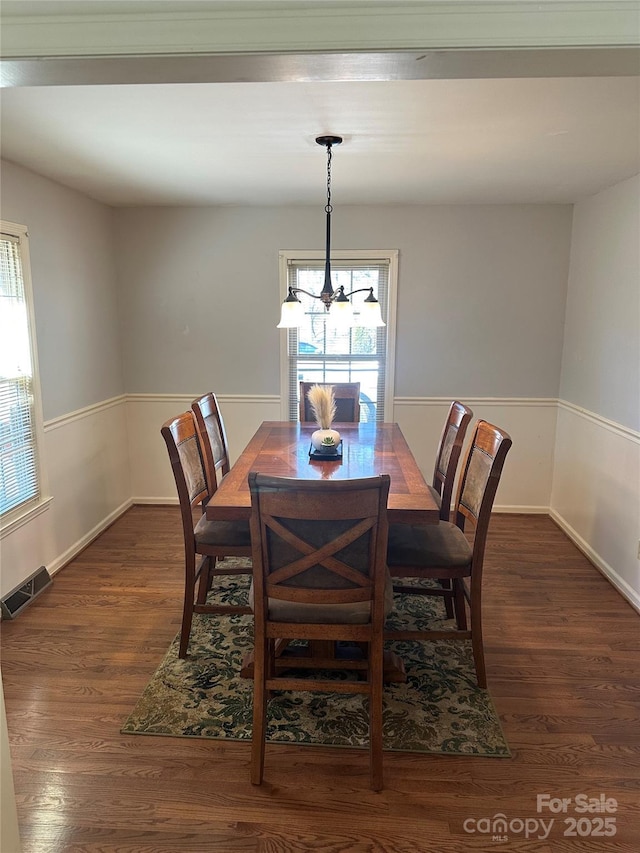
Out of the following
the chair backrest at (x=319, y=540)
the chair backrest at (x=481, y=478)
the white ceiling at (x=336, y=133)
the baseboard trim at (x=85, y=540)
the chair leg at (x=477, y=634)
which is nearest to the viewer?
the chair backrest at (x=319, y=540)

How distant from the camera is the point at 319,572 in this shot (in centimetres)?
171

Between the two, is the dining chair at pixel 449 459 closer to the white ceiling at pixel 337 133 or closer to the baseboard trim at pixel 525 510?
the white ceiling at pixel 337 133

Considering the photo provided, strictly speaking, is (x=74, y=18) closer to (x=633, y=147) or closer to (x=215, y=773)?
(x=215, y=773)

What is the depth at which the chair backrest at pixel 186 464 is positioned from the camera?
226 centimetres

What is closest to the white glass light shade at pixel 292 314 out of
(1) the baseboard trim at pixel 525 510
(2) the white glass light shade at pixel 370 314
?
(2) the white glass light shade at pixel 370 314

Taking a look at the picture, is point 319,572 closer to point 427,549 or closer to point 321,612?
point 321,612

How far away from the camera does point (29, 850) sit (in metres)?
1.54

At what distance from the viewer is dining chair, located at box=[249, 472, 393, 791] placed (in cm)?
159

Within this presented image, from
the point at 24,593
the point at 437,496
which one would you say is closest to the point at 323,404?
the point at 437,496

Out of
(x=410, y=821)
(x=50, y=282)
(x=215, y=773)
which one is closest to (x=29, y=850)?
(x=215, y=773)

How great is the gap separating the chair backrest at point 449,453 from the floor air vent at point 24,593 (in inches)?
87.2

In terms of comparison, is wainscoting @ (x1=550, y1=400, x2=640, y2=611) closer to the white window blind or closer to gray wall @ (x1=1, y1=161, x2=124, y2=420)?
the white window blind

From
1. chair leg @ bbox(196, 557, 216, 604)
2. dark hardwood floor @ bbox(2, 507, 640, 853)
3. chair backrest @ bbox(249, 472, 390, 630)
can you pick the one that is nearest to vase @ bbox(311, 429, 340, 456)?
chair leg @ bbox(196, 557, 216, 604)

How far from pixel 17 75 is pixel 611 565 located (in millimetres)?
3487
